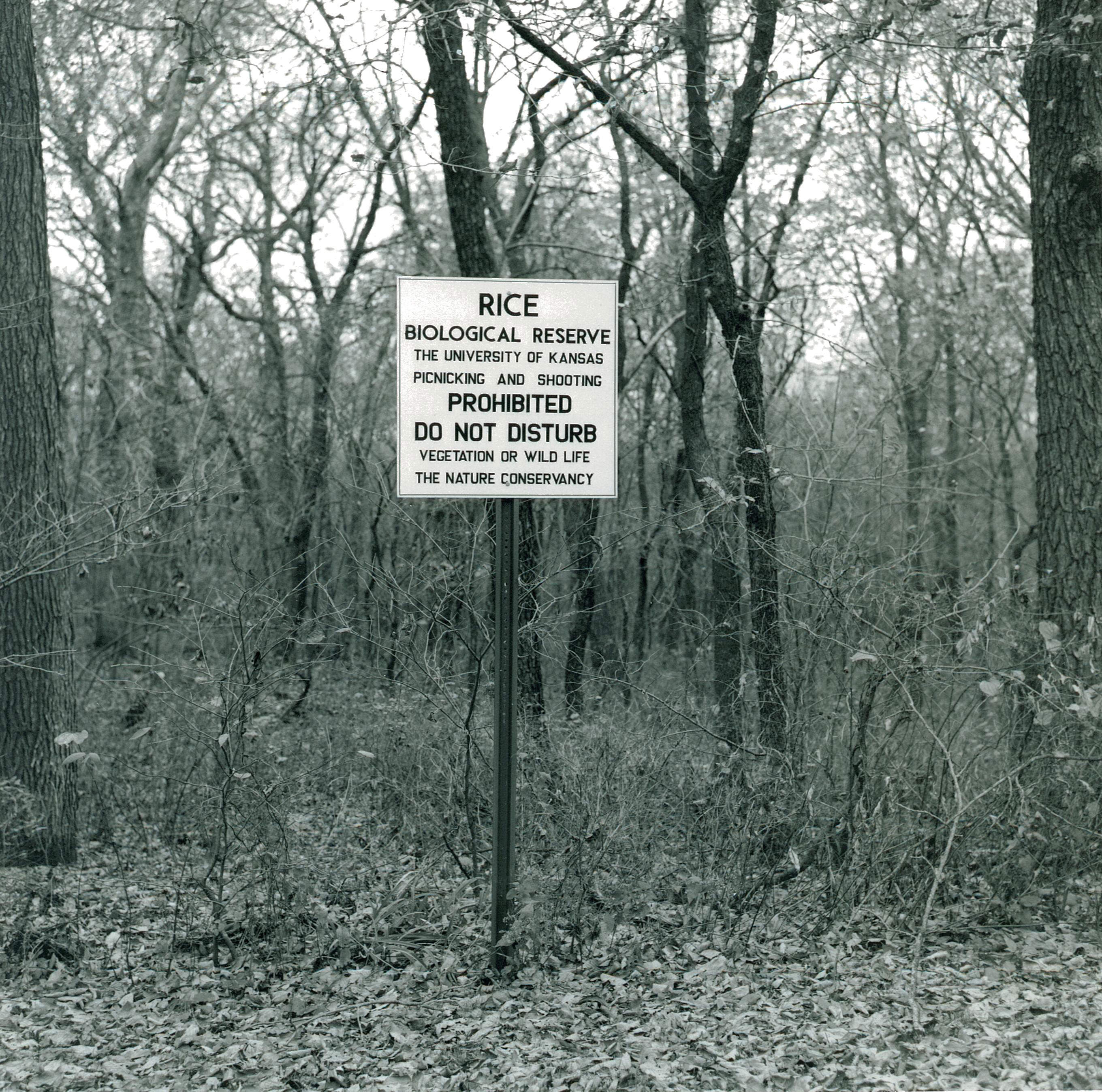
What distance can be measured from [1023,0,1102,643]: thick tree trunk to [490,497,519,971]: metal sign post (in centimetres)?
361

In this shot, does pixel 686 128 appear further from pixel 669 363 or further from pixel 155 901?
pixel 669 363

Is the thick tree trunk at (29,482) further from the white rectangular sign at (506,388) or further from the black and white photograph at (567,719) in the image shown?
the white rectangular sign at (506,388)

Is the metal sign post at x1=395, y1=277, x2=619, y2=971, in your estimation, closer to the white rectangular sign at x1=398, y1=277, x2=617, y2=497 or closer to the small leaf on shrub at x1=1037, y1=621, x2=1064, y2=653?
the white rectangular sign at x1=398, y1=277, x2=617, y2=497

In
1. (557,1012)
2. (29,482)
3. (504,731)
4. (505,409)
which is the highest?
(505,409)

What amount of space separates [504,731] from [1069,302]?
15.0ft

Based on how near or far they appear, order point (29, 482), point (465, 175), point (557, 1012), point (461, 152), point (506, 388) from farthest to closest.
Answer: point (465, 175)
point (461, 152)
point (29, 482)
point (506, 388)
point (557, 1012)

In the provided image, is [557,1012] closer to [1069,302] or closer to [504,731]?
[504,731]

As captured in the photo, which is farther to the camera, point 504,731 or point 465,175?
point 465,175

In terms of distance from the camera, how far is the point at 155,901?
7219mm

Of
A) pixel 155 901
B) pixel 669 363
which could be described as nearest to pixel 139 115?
pixel 669 363

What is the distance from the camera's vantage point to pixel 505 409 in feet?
18.0

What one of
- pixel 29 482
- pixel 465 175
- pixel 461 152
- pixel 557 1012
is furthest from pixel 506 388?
pixel 465 175

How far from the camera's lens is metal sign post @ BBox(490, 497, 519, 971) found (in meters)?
5.49

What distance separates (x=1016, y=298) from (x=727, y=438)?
34.5 feet
